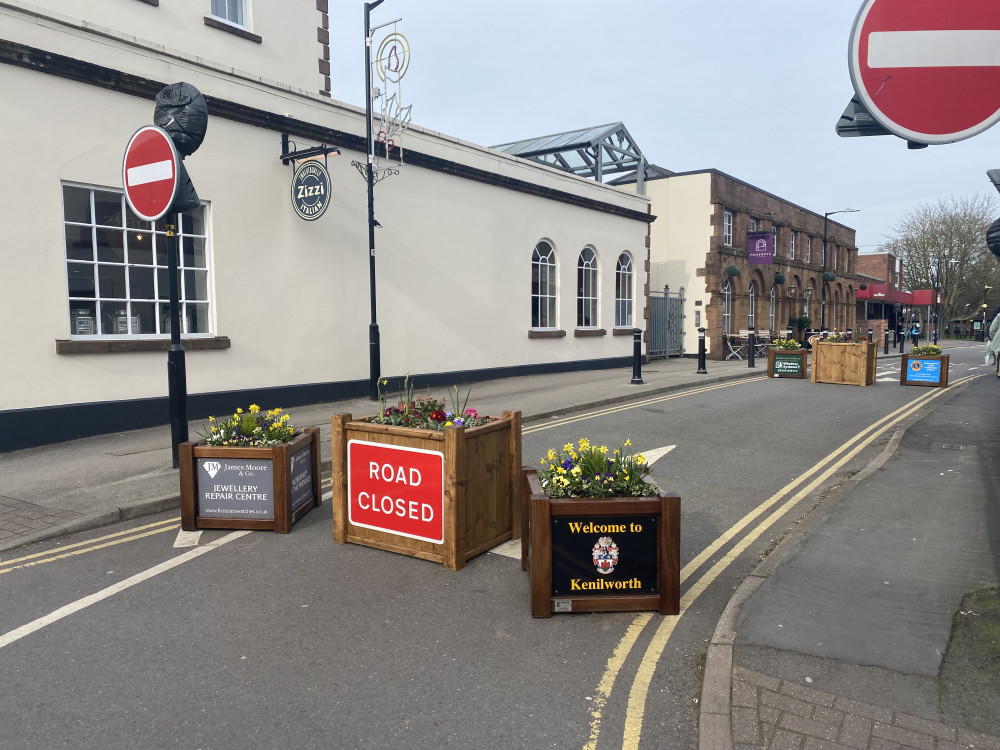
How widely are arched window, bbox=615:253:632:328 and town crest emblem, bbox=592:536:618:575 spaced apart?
18.3 m

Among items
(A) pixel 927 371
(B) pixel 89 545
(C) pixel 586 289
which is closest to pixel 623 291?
(C) pixel 586 289

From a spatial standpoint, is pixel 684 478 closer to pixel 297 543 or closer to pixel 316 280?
pixel 297 543

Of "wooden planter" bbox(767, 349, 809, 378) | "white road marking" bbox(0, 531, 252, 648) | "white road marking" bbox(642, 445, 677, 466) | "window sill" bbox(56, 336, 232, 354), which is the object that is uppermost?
"window sill" bbox(56, 336, 232, 354)

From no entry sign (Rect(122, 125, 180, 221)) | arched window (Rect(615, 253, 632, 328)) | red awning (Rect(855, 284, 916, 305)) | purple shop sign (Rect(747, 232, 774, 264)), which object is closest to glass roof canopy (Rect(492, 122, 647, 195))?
arched window (Rect(615, 253, 632, 328))

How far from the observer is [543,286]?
1902cm

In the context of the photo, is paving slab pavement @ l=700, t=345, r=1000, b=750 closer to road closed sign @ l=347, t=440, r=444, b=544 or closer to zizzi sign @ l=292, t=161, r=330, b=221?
road closed sign @ l=347, t=440, r=444, b=544

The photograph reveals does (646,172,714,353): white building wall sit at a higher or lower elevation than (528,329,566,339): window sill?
higher

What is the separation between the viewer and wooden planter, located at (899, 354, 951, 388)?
16.8 m

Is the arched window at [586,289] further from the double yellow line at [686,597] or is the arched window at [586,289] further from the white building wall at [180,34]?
the double yellow line at [686,597]

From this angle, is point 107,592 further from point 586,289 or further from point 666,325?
point 666,325

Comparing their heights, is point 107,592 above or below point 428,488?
below

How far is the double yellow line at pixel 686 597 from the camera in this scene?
3.20 metres

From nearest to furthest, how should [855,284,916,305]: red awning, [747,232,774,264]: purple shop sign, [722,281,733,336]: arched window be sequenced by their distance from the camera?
[747,232,774,264]: purple shop sign, [722,281,733,336]: arched window, [855,284,916,305]: red awning

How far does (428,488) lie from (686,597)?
1898 millimetres
